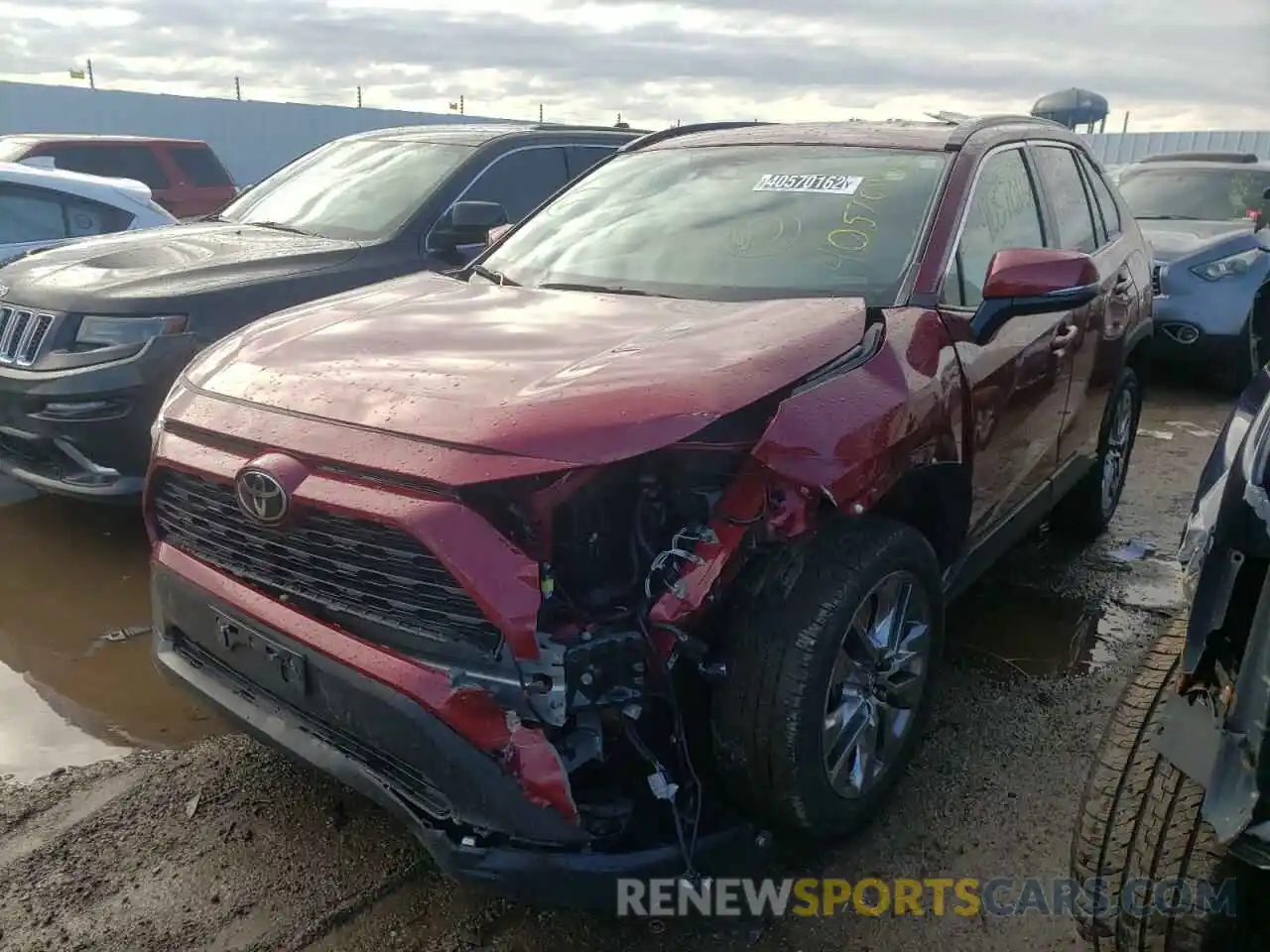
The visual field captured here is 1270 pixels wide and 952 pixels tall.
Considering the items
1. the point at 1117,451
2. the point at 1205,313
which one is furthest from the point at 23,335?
the point at 1205,313

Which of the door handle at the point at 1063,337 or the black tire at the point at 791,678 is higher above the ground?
the door handle at the point at 1063,337

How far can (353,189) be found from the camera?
5.47 meters

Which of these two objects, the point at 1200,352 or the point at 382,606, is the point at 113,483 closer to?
the point at 382,606

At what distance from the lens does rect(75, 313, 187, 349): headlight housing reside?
159 inches

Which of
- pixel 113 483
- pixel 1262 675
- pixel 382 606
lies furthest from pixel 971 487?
pixel 113 483

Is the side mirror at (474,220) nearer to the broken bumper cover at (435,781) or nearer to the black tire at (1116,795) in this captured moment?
the broken bumper cover at (435,781)

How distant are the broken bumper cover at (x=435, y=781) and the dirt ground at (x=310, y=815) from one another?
368 mm

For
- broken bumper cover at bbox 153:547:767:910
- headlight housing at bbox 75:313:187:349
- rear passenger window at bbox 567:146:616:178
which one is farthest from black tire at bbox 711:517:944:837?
rear passenger window at bbox 567:146:616:178

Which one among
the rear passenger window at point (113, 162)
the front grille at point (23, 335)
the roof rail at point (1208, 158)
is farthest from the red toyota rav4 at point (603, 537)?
the rear passenger window at point (113, 162)

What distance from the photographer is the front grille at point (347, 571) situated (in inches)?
80.0

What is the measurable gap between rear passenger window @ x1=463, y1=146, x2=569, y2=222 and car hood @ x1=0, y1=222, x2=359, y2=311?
85 centimetres

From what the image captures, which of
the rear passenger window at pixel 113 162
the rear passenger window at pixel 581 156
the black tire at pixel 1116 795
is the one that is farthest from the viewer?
the rear passenger window at pixel 113 162

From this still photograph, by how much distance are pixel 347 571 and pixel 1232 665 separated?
1.65 metres

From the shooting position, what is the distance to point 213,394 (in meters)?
2.47
